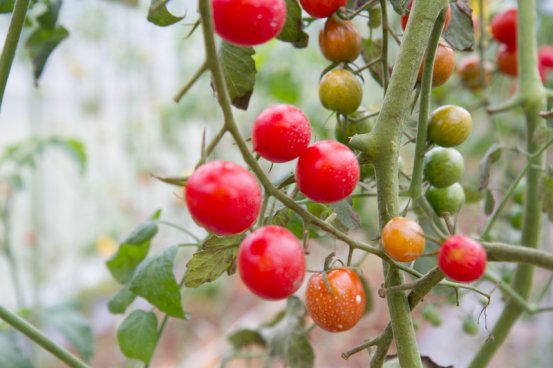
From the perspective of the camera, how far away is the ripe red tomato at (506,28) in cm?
72

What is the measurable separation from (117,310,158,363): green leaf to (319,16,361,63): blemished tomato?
0.30 metres

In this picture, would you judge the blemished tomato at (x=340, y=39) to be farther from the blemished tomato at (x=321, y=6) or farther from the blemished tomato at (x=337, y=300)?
the blemished tomato at (x=337, y=300)

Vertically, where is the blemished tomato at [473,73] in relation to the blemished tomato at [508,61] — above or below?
below

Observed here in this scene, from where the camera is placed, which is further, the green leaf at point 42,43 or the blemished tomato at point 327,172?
the green leaf at point 42,43

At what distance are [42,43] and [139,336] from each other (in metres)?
0.31

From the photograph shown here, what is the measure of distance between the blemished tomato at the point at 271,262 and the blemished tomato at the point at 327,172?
0.04 meters

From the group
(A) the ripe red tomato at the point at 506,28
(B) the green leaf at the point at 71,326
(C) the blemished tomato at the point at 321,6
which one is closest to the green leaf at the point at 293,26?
(C) the blemished tomato at the point at 321,6

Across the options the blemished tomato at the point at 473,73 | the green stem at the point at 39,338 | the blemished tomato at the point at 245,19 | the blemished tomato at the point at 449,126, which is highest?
the blemished tomato at the point at 245,19

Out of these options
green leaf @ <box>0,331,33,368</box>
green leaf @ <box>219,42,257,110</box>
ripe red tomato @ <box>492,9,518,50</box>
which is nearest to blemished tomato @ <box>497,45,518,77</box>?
ripe red tomato @ <box>492,9,518,50</box>

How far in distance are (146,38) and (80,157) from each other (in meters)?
2.03

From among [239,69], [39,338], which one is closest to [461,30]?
[239,69]

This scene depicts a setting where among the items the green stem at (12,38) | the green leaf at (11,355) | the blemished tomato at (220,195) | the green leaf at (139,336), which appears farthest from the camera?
the green leaf at (11,355)

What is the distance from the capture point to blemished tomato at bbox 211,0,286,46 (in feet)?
0.94

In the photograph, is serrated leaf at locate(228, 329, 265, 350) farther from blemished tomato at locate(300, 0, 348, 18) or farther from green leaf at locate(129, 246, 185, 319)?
blemished tomato at locate(300, 0, 348, 18)
